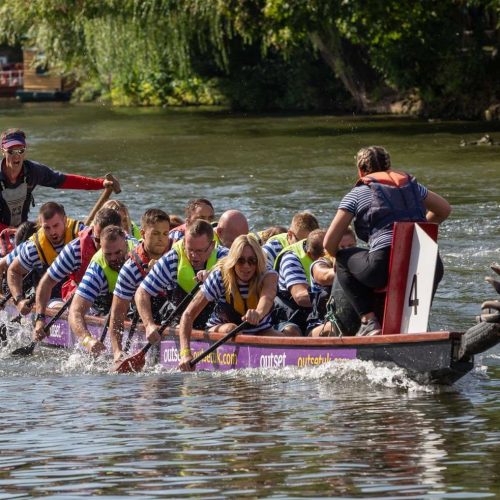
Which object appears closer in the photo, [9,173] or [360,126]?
[9,173]

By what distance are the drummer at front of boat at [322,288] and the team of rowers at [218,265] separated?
10mm

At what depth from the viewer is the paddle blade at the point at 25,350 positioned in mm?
13609

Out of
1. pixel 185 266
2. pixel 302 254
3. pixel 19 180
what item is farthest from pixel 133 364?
pixel 19 180

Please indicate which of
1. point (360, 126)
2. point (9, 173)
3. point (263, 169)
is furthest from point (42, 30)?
point (9, 173)

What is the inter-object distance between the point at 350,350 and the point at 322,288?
4.79 ft

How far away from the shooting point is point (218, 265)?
11.0 metres

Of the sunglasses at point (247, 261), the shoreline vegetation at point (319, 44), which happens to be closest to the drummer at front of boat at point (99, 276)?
the sunglasses at point (247, 261)

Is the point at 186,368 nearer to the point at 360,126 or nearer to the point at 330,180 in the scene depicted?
the point at 330,180

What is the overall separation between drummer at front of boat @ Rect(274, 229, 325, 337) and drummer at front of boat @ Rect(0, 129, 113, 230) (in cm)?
353

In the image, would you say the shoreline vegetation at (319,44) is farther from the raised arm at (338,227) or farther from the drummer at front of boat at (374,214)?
the raised arm at (338,227)

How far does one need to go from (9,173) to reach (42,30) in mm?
31281

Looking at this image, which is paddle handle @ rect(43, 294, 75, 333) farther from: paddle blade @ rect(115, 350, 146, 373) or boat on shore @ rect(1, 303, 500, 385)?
paddle blade @ rect(115, 350, 146, 373)

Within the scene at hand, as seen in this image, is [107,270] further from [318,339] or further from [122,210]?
[318,339]

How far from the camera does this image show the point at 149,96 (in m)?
51.5
